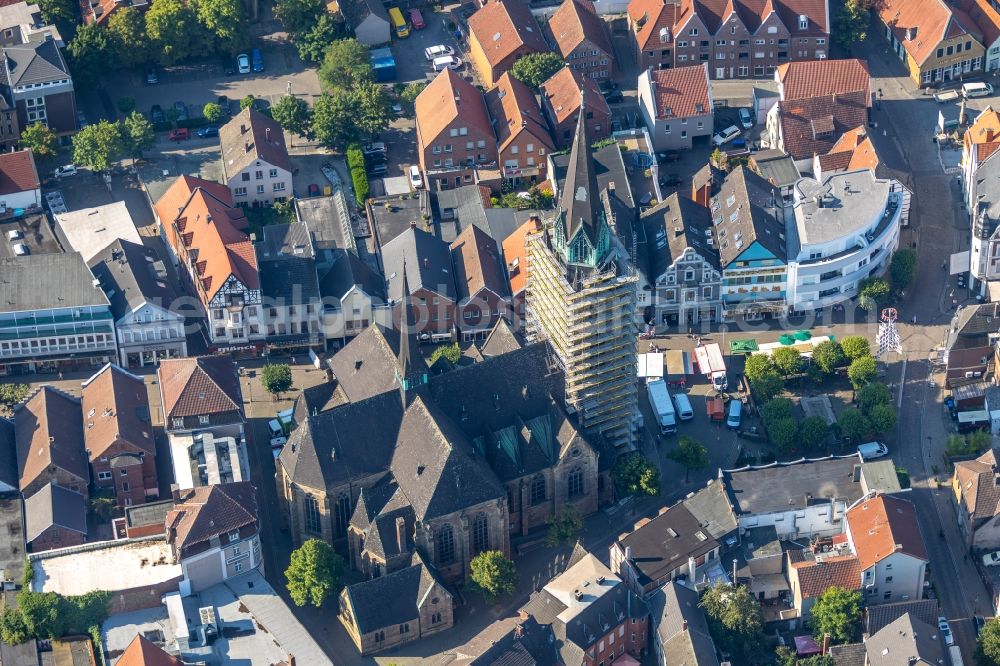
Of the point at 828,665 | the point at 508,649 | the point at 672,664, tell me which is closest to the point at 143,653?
the point at 508,649

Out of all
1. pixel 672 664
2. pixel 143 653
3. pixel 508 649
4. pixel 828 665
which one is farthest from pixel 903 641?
pixel 143 653

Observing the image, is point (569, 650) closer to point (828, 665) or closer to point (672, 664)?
point (672, 664)

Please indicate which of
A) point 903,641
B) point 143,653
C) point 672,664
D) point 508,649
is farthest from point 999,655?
point 143,653

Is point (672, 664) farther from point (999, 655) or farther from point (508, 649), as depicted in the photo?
point (999, 655)

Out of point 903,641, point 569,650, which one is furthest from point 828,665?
point 569,650

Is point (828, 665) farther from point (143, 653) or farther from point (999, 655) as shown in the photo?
point (143, 653)

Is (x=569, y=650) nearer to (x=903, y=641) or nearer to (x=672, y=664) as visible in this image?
(x=672, y=664)

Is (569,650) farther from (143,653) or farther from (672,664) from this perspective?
(143,653)
